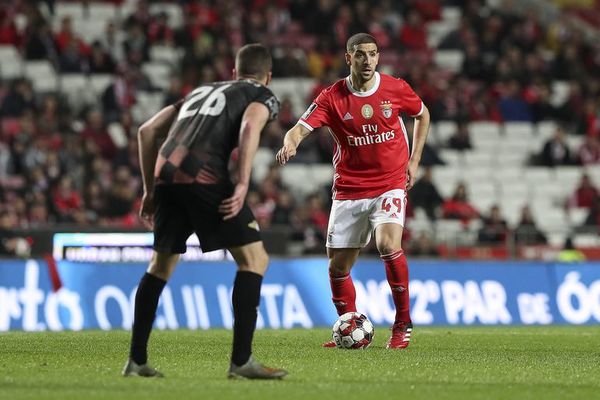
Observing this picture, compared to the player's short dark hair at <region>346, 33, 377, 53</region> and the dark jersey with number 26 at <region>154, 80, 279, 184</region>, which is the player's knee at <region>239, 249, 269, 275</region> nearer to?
the dark jersey with number 26 at <region>154, 80, 279, 184</region>

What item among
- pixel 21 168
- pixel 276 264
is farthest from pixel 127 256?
pixel 21 168

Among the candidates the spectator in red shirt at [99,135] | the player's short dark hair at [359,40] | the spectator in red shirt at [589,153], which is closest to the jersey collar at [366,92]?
the player's short dark hair at [359,40]

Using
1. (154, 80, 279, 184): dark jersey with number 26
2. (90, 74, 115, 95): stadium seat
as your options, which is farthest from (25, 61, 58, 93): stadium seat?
(154, 80, 279, 184): dark jersey with number 26

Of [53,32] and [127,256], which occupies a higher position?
[53,32]

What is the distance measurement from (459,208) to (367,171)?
11.2 meters

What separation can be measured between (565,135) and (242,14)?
693cm

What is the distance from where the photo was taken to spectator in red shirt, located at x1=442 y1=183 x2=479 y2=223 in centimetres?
2272

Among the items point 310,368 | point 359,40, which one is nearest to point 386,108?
point 359,40

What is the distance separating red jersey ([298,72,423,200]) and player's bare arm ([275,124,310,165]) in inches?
9.1

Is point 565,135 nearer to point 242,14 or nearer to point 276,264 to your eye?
point 242,14

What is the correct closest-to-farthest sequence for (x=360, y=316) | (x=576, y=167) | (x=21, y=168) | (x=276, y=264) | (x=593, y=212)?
1. (x=360, y=316)
2. (x=276, y=264)
3. (x=21, y=168)
4. (x=593, y=212)
5. (x=576, y=167)

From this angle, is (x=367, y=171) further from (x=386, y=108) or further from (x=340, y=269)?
(x=340, y=269)

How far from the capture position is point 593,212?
24094 millimetres

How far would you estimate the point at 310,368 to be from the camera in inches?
372
